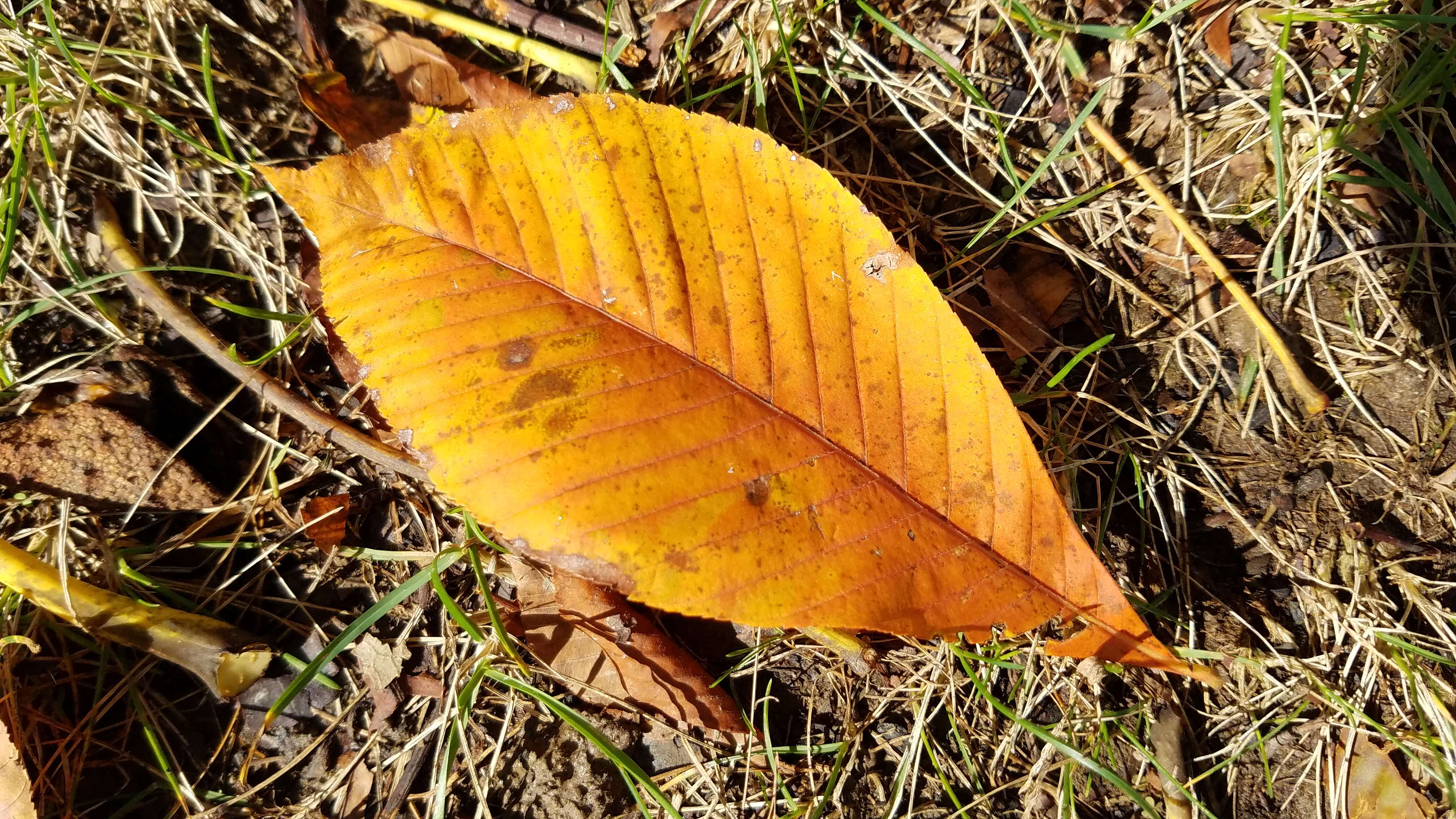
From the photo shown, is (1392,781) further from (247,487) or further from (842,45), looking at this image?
(247,487)

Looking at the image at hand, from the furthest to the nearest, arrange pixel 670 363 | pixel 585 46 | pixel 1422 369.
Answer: pixel 585 46 → pixel 1422 369 → pixel 670 363

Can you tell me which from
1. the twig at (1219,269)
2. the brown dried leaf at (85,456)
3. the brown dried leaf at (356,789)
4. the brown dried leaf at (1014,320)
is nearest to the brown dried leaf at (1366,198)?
the twig at (1219,269)

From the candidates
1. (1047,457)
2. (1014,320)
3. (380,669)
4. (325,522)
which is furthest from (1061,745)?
(325,522)

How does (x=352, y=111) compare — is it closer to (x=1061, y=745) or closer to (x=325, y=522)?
(x=325, y=522)

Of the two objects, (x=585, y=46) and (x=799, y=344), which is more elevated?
(x=585, y=46)

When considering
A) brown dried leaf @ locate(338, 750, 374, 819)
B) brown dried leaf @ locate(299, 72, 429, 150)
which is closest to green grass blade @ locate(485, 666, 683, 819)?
brown dried leaf @ locate(338, 750, 374, 819)

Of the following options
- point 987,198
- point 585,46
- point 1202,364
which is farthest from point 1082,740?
point 585,46

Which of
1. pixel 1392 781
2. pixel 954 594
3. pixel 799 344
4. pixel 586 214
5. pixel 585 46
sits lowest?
pixel 1392 781
